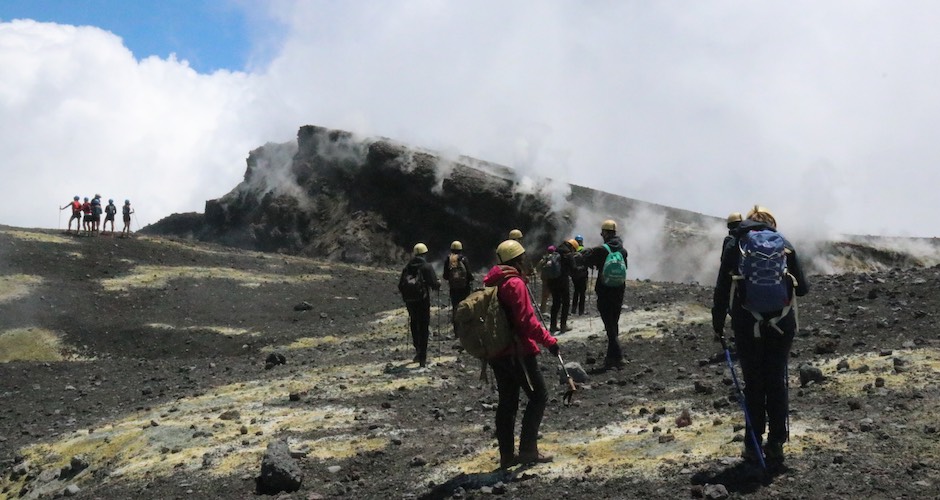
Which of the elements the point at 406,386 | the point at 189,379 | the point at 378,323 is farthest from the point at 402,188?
the point at 406,386

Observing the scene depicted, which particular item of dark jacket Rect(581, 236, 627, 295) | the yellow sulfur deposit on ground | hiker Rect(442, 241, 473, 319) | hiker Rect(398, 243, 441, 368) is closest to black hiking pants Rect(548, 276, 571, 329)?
hiker Rect(442, 241, 473, 319)

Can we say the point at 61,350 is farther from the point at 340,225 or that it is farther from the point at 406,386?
the point at 340,225

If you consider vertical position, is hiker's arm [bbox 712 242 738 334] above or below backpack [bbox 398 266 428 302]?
above

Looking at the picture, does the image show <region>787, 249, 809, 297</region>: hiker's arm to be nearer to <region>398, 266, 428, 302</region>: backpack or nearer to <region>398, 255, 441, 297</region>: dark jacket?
<region>398, 255, 441, 297</region>: dark jacket

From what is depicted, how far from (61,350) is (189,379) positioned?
813cm

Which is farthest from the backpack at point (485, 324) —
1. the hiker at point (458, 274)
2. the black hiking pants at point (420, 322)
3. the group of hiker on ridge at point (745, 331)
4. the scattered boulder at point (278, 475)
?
the hiker at point (458, 274)

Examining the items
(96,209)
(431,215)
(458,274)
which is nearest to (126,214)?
(96,209)

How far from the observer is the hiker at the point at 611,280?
14727 millimetres

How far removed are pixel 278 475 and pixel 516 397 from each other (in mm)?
3093

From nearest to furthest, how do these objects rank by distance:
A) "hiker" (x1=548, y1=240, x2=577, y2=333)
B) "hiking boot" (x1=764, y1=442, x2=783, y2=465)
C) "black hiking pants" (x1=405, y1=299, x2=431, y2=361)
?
1. "hiking boot" (x1=764, y1=442, x2=783, y2=465)
2. "black hiking pants" (x1=405, y1=299, x2=431, y2=361)
3. "hiker" (x1=548, y1=240, x2=577, y2=333)

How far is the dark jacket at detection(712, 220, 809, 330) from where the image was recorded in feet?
25.9

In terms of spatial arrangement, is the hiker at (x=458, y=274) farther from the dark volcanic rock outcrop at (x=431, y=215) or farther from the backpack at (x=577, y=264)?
the dark volcanic rock outcrop at (x=431, y=215)

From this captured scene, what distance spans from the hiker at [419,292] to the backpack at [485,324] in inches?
337

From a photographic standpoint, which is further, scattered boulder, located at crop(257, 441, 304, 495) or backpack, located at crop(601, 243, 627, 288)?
backpack, located at crop(601, 243, 627, 288)
